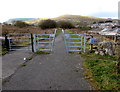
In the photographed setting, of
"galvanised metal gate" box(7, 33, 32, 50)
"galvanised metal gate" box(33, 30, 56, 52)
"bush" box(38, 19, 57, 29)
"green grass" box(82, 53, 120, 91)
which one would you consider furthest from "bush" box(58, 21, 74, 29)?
"green grass" box(82, 53, 120, 91)

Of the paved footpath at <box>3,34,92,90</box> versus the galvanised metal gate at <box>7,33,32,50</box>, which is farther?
the galvanised metal gate at <box>7,33,32,50</box>

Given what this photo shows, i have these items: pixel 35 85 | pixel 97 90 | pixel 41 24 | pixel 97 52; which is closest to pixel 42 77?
pixel 35 85

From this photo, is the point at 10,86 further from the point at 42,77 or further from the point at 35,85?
the point at 42,77

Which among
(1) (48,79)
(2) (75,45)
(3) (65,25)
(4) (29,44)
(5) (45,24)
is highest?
(3) (65,25)

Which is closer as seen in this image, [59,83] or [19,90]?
[19,90]

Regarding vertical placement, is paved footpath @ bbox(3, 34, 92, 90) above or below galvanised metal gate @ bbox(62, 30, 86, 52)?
below

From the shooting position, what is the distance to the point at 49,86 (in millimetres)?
3781

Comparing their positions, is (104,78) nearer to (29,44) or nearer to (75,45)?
(75,45)

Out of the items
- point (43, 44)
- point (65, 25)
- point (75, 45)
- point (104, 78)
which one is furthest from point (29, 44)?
point (65, 25)

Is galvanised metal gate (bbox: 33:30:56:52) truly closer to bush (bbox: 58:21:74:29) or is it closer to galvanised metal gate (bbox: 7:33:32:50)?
galvanised metal gate (bbox: 7:33:32:50)

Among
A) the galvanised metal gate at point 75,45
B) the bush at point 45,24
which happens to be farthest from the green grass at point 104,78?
the bush at point 45,24

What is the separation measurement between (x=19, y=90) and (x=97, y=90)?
7.63ft

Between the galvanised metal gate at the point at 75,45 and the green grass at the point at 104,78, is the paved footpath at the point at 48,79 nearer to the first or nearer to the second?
the green grass at the point at 104,78

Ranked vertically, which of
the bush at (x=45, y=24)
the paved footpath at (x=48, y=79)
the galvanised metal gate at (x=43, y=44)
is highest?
the bush at (x=45, y=24)
